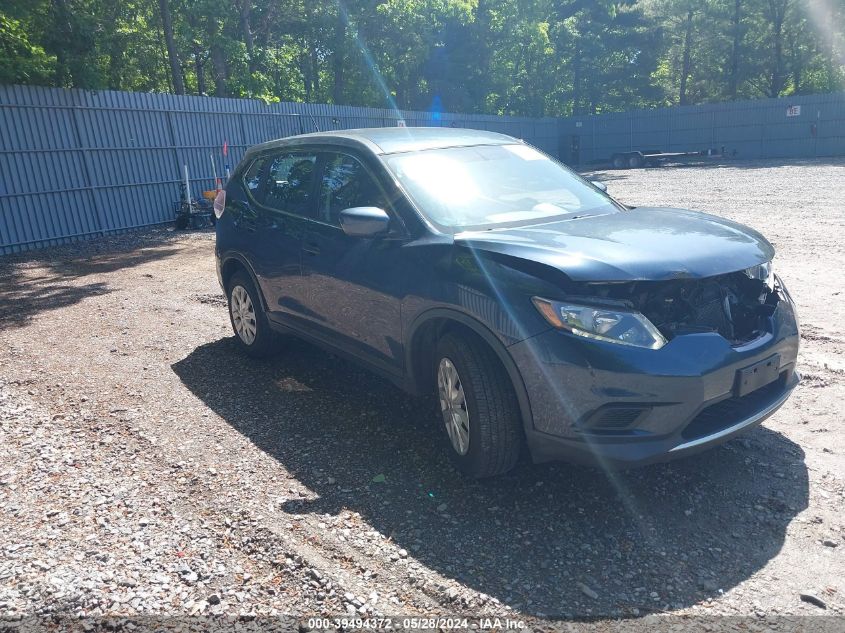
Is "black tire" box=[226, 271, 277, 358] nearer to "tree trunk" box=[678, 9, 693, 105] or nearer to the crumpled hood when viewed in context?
the crumpled hood

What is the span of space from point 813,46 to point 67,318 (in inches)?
1903

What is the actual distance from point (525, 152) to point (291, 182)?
176 cm

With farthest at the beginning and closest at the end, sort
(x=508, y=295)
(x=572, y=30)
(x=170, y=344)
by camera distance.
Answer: (x=572, y=30), (x=170, y=344), (x=508, y=295)

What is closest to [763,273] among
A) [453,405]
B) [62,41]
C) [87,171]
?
[453,405]

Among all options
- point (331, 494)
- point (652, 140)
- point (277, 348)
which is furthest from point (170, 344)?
point (652, 140)

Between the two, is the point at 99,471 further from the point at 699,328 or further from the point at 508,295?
the point at 699,328

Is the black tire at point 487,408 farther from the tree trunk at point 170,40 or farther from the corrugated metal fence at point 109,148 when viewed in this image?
the tree trunk at point 170,40

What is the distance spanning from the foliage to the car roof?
60.5ft

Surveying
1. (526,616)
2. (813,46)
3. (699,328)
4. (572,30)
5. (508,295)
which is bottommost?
(526,616)

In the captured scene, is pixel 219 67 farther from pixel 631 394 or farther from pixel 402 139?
pixel 631 394

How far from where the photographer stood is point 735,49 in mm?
44281

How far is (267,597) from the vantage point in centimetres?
286

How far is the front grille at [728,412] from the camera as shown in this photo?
3195 mm

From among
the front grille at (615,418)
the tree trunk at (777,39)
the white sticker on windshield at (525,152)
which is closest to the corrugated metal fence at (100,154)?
the white sticker on windshield at (525,152)
